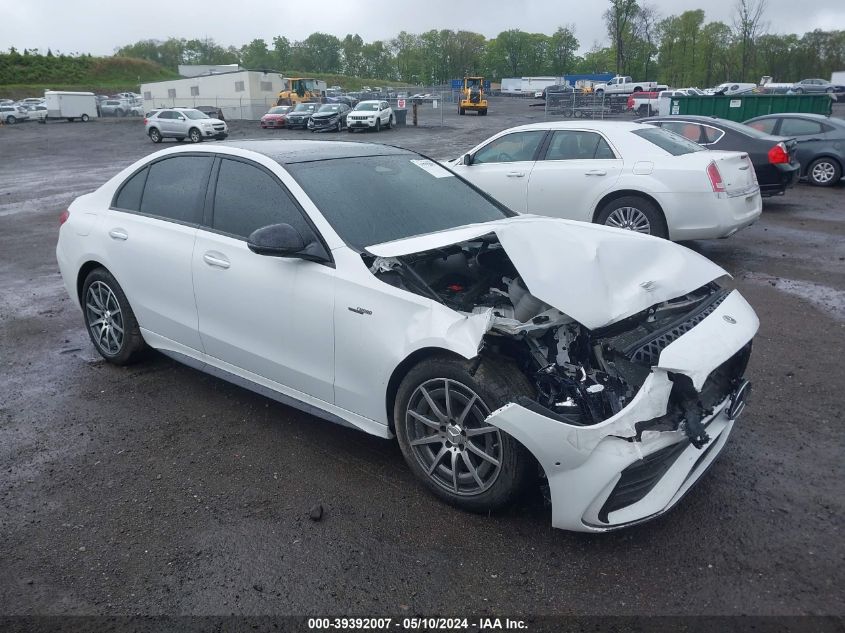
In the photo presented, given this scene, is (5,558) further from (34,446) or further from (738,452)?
(738,452)

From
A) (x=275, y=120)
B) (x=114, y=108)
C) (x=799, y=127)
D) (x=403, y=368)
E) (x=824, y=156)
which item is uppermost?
(x=114, y=108)

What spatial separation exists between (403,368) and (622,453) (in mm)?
1168

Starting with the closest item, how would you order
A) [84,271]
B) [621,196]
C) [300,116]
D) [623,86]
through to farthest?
[84,271] → [621,196] → [300,116] → [623,86]

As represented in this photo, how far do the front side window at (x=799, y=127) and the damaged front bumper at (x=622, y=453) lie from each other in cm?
1397

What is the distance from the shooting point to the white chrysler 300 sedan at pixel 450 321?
2998 mm

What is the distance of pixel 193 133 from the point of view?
34.5m

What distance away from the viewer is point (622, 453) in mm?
2840

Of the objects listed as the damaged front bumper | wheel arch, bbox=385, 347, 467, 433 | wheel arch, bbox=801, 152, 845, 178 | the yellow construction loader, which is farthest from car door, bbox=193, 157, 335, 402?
the yellow construction loader

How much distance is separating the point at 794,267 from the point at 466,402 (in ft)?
22.3

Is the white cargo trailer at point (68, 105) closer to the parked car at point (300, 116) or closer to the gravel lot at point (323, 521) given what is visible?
the parked car at point (300, 116)

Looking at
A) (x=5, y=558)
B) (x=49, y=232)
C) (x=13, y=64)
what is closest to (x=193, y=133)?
(x=49, y=232)

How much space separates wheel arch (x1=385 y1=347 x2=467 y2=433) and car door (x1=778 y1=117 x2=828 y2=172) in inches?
567

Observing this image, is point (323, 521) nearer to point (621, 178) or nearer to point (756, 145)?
point (621, 178)

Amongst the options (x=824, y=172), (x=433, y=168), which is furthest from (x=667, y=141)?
(x=824, y=172)
